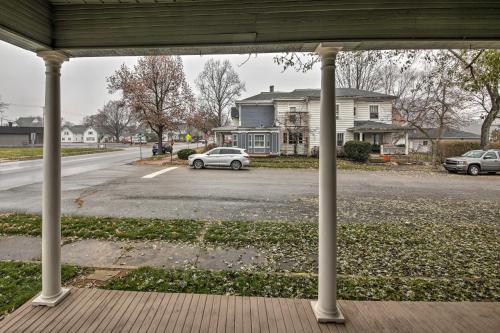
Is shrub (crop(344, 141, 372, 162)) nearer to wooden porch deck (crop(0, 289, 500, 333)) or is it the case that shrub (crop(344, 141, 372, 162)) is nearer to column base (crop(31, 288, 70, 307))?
wooden porch deck (crop(0, 289, 500, 333))

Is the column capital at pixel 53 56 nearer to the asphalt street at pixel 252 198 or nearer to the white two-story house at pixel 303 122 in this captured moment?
the asphalt street at pixel 252 198

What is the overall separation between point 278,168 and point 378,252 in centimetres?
1323

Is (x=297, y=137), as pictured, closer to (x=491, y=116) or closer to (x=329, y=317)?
(x=491, y=116)

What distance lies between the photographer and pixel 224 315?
275 centimetres

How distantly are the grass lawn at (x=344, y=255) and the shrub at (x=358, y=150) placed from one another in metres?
14.5

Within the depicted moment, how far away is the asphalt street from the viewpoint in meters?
7.27

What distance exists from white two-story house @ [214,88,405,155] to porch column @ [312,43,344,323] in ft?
68.9

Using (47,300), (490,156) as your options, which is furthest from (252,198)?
(490,156)

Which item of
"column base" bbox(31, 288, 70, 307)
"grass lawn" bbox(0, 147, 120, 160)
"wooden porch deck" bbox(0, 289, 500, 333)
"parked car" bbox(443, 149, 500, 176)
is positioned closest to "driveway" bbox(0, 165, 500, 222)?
"parked car" bbox(443, 149, 500, 176)

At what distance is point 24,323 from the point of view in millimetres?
2553

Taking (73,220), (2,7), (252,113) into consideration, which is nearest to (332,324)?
(2,7)

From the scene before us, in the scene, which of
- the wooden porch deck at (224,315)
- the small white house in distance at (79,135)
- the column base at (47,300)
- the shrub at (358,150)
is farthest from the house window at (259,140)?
the small white house in distance at (79,135)

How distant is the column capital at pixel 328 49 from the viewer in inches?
98.8

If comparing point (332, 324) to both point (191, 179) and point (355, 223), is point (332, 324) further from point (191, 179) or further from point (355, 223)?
point (191, 179)
